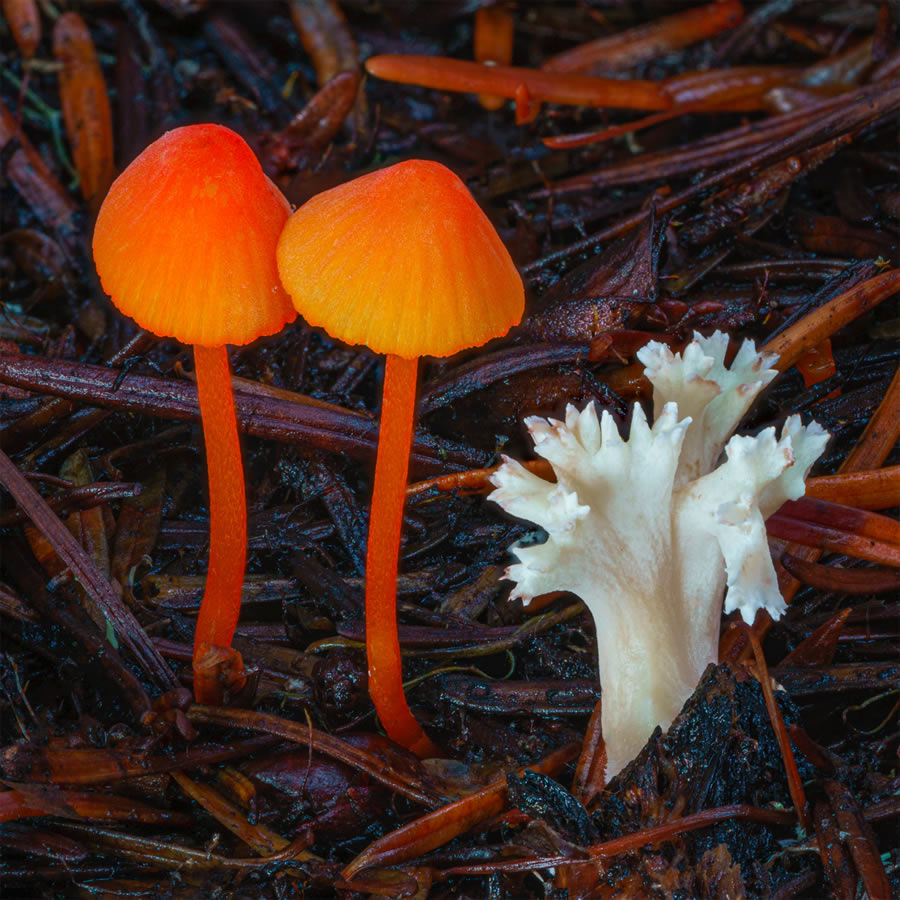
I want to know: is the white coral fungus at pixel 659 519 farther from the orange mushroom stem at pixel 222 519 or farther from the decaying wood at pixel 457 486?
the orange mushroom stem at pixel 222 519

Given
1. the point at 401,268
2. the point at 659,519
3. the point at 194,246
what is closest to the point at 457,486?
the point at 659,519

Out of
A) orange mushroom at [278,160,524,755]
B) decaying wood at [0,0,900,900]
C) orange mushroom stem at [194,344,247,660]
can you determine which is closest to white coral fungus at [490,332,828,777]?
decaying wood at [0,0,900,900]

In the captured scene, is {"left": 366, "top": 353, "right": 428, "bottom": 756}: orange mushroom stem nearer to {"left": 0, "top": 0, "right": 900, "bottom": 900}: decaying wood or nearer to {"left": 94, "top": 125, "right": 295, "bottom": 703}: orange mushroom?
{"left": 0, "top": 0, "right": 900, "bottom": 900}: decaying wood

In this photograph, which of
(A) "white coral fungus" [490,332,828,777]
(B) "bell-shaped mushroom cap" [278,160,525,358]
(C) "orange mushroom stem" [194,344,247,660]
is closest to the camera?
(B) "bell-shaped mushroom cap" [278,160,525,358]

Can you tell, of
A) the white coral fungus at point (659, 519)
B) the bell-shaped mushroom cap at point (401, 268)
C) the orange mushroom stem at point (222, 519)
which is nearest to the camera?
the bell-shaped mushroom cap at point (401, 268)

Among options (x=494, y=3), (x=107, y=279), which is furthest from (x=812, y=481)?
(x=494, y=3)

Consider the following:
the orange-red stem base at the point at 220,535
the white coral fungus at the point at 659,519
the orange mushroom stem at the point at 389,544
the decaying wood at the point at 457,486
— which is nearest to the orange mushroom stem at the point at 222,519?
the orange-red stem base at the point at 220,535
